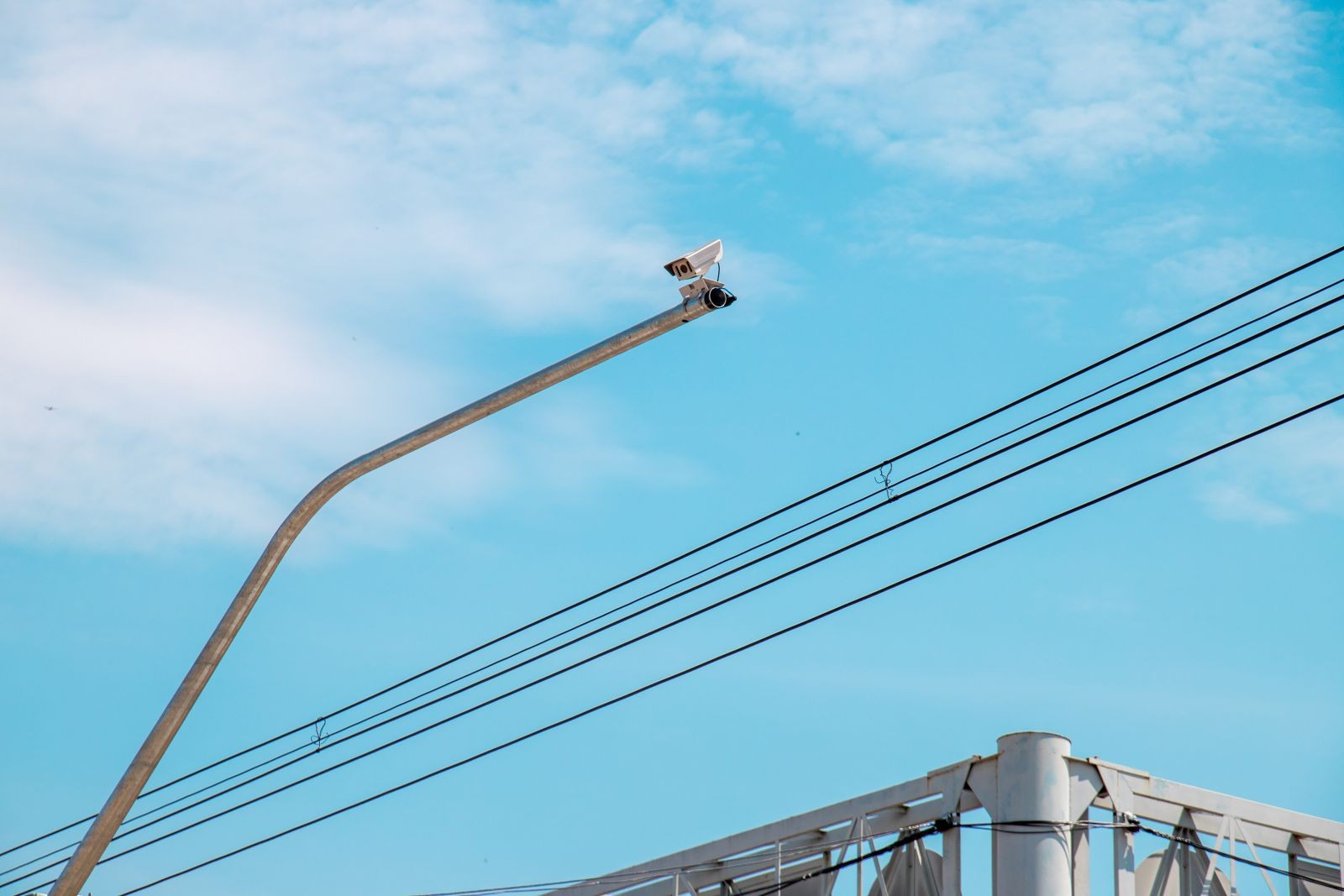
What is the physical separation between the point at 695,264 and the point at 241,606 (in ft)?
15.3

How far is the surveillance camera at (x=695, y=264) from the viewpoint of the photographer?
1091 centimetres

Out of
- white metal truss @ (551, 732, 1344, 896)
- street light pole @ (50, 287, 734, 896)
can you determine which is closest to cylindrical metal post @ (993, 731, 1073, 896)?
white metal truss @ (551, 732, 1344, 896)

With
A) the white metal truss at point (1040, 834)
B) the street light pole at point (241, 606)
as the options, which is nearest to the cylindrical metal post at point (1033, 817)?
the white metal truss at point (1040, 834)

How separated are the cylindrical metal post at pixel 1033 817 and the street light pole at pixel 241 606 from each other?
6.56m

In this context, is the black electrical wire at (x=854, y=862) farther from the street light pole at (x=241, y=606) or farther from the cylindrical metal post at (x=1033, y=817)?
the street light pole at (x=241, y=606)

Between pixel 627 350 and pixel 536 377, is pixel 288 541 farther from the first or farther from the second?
pixel 627 350

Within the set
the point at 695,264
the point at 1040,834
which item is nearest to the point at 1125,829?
the point at 1040,834

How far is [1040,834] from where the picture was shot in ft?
49.0

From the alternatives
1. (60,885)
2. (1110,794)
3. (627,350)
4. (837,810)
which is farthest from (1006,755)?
(60,885)

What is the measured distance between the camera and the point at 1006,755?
15.2 metres

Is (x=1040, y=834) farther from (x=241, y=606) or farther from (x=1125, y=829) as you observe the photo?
(x=241, y=606)

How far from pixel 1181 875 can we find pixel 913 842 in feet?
9.04

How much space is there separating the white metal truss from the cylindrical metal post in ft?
0.03

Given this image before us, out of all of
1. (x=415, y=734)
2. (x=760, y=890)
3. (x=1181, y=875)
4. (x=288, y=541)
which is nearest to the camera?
(x=288, y=541)
